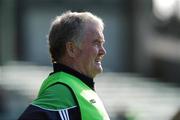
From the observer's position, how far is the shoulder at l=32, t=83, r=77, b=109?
160 inches

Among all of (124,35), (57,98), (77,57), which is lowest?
(124,35)

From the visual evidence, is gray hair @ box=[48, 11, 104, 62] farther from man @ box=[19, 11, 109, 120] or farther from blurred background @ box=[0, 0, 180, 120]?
blurred background @ box=[0, 0, 180, 120]

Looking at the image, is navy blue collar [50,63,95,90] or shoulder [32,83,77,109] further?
navy blue collar [50,63,95,90]

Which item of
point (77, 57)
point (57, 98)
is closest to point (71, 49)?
point (77, 57)

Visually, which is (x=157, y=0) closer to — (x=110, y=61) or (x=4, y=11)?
(x=110, y=61)

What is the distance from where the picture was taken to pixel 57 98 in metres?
4.08

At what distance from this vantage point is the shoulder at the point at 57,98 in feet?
13.3

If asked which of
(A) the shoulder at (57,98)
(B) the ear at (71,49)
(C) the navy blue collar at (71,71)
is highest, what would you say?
(B) the ear at (71,49)

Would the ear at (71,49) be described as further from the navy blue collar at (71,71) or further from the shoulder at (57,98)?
→ the shoulder at (57,98)

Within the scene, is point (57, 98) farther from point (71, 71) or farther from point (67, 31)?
point (67, 31)

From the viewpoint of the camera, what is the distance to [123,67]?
3056 centimetres

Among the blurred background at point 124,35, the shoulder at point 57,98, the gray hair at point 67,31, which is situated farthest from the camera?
the blurred background at point 124,35

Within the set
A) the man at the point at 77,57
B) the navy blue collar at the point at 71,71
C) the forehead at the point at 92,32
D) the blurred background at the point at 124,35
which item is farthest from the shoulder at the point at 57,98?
the blurred background at the point at 124,35

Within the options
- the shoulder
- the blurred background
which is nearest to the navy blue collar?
the shoulder
